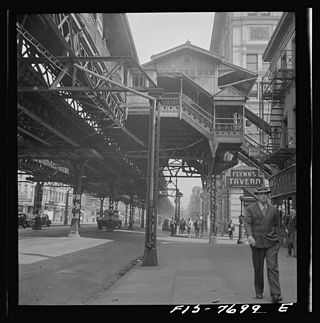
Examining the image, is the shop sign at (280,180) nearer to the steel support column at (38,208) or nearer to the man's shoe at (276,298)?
the man's shoe at (276,298)

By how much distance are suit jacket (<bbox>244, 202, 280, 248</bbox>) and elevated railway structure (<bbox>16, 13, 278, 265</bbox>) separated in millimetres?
5565

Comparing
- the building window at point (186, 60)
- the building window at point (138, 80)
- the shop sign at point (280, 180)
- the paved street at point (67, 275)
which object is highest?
the building window at point (186, 60)

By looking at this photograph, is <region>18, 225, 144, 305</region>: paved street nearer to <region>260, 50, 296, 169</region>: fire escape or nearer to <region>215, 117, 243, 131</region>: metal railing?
<region>260, 50, 296, 169</region>: fire escape

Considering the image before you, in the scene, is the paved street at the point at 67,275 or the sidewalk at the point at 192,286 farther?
the paved street at the point at 67,275

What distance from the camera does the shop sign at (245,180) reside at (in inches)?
618

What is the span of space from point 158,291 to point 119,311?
1.57 metres

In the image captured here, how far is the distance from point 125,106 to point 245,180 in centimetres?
708

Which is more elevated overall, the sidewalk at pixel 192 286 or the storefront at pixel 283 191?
the storefront at pixel 283 191

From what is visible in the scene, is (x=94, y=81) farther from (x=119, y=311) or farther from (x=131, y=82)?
(x=119, y=311)

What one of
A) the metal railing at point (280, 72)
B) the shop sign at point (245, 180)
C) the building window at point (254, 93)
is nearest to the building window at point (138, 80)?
the metal railing at point (280, 72)

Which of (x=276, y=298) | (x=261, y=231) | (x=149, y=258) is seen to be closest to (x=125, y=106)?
(x=149, y=258)

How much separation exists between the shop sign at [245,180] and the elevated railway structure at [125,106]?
2857 mm

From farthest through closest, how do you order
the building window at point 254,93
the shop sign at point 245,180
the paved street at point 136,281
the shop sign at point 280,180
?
the building window at point 254,93
the shop sign at point 245,180
the shop sign at point 280,180
the paved street at point 136,281

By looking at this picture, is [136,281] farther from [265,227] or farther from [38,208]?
[38,208]
